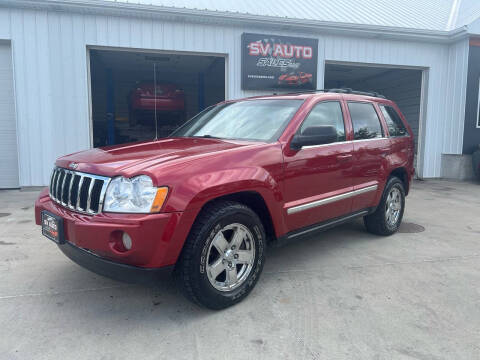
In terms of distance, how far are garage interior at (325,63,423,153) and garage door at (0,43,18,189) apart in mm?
9102

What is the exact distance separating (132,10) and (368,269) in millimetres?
7290

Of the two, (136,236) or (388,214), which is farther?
(388,214)

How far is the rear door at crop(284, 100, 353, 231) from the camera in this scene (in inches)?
129

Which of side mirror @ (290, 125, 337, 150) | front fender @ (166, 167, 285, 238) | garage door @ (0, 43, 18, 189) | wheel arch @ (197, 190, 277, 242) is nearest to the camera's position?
front fender @ (166, 167, 285, 238)

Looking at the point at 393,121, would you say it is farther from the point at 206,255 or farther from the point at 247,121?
the point at 206,255

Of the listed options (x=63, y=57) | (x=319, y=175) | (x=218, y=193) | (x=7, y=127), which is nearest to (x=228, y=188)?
(x=218, y=193)

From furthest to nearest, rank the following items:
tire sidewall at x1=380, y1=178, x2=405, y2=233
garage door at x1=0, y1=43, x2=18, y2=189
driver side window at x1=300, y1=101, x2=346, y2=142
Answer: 1. garage door at x1=0, y1=43, x2=18, y2=189
2. tire sidewall at x1=380, y1=178, x2=405, y2=233
3. driver side window at x1=300, y1=101, x2=346, y2=142

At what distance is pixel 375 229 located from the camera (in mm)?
4781

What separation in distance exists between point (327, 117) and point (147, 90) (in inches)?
378

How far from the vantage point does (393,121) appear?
494 cm

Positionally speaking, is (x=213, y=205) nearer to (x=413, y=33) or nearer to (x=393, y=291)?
(x=393, y=291)

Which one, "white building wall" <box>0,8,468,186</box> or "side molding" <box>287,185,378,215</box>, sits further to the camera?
"white building wall" <box>0,8,468,186</box>

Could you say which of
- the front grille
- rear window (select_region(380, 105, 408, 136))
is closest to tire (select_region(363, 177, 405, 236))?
rear window (select_region(380, 105, 408, 136))

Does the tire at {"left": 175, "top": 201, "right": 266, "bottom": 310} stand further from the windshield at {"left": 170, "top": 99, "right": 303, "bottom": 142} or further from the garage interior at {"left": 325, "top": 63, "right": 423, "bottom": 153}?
the garage interior at {"left": 325, "top": 63, "right": 423, "bottom": 153}
